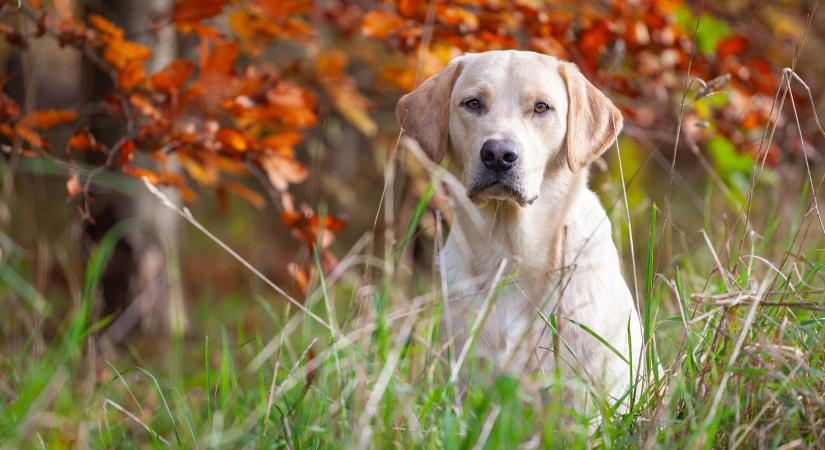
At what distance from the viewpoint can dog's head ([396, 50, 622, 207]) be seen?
2744 millimetres

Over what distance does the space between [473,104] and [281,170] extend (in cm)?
Answer: 72

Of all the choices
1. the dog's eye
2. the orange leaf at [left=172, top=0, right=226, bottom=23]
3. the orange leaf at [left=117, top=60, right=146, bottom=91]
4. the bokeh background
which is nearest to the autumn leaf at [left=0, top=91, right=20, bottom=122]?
the bokeh background

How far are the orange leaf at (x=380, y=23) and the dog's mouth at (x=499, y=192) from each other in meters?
0.75

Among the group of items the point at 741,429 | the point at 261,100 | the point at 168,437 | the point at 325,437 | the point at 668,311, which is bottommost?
the point at 168,437

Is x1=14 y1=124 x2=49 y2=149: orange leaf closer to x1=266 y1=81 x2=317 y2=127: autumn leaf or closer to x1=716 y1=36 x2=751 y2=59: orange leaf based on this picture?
x1=266 y1=81 x2=317 y2=127: autumn leaf

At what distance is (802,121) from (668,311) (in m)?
1.95

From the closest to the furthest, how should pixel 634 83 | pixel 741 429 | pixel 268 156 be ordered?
pixel 741 429, pixel 268 156, pixel 634 83

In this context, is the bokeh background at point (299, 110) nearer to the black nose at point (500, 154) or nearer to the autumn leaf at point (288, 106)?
the autumn leaf at point (288, 106)

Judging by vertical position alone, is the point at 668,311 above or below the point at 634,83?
below

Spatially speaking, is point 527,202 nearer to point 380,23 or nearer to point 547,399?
point 547,399

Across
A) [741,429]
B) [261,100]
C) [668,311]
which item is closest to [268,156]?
[261,100]

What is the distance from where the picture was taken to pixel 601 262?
107 inches

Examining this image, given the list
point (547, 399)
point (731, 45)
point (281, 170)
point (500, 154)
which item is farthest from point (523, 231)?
point (731, 45)

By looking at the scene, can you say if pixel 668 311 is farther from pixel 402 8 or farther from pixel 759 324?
pixel 402 8
